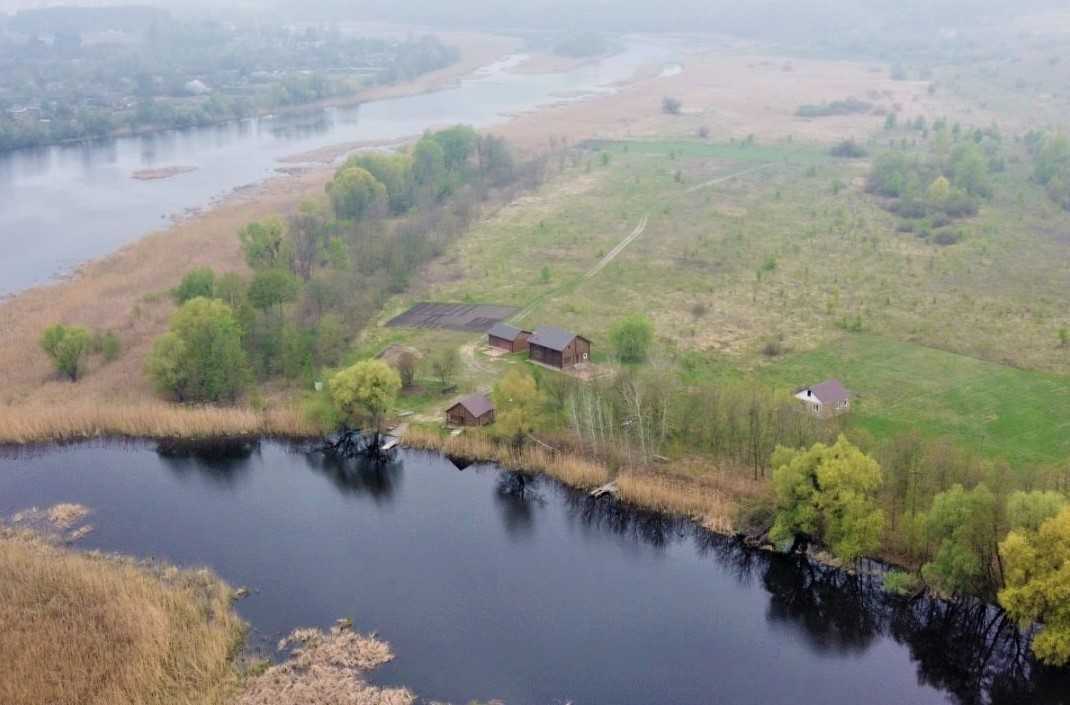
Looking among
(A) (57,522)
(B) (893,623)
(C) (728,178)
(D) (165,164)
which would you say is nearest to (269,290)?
(A) (57,522)

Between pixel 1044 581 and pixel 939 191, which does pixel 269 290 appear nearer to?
pixel 1044 581

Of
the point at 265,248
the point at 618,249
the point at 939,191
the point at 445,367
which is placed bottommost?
the point at 445,367

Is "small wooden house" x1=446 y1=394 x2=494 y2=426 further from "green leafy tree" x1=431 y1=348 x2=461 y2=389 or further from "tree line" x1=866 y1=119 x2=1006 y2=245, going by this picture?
"tree line" x1=866 y1=119 x2=1006 y2=245

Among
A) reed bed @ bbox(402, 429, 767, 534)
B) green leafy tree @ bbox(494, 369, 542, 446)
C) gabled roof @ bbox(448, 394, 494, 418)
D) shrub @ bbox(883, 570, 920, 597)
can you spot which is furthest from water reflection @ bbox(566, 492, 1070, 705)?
gabled roof @ bbox(448, 394, 494, 418)

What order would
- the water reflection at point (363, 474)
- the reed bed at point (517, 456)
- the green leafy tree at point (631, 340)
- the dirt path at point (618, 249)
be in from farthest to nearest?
the dirt path at point (618, 249), the green leafy tree at point (631, 340), the water reflection at point (363, 474), the reed bed at point (517, 456)

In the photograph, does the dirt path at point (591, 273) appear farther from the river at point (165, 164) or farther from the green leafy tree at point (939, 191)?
the river at point (165, 164)

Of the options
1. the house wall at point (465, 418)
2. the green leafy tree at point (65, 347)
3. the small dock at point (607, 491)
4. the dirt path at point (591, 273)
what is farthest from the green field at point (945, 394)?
the green leafy tree at point (65, 347)

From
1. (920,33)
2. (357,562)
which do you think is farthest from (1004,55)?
(357,562)
